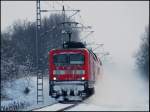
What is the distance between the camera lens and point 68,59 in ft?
103

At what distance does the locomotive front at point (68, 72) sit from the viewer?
31078 millimetres

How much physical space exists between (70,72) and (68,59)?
0.69 metres

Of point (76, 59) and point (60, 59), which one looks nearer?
point (60, 59)

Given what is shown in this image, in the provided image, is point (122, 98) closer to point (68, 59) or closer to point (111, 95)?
point (68, 59)

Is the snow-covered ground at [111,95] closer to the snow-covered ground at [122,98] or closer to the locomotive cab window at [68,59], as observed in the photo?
the snow-covered ground at [122,98]

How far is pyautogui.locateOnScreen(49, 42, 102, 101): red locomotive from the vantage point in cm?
3108

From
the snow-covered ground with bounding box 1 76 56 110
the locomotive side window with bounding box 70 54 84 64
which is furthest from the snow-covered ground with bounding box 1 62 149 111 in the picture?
the locomotive side window with bounding box 70 54 84 64

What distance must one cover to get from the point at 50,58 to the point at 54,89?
1.64 metres

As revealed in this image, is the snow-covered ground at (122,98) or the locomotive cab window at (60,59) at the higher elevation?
the locomotive cab window at (60,59)

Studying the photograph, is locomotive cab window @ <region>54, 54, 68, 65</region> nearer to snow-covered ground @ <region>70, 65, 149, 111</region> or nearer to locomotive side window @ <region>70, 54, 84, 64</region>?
locomotive side window @ <region>70, 54, 84, 64</region>

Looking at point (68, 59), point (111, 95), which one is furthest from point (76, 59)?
point (111, 95)

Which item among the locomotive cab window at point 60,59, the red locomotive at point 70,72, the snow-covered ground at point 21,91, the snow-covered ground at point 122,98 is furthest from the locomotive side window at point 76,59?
the snow-covered ground at point 21,91

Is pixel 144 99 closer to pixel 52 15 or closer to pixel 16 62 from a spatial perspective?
pixel 16 62

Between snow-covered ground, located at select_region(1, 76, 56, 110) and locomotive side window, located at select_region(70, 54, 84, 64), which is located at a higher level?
locomotive side window, located at select_region(70, 54, 84, 64)
